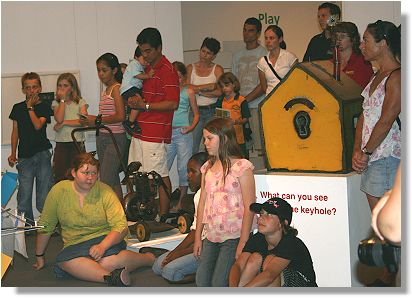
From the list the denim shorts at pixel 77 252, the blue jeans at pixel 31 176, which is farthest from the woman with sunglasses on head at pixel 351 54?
the blue jeans at pixel 31 176

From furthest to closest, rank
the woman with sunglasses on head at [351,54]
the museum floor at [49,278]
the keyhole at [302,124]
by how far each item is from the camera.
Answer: the museum floor at [49,278]
the woman with sunglasses on head at [351,54]
the keyhole at [302,124]

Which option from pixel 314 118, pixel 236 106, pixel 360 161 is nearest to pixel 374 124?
pixel 360 161

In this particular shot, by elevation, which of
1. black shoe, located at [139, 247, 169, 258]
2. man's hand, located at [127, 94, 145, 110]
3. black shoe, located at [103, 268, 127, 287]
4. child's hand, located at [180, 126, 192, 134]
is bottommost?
black shoe, located at [103, 268, 127, 287]

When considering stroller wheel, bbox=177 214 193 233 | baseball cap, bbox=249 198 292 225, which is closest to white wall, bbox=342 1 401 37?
baseball cap, bbox=249 198 292 225

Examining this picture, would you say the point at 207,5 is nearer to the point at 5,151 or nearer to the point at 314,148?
the point at 5,151

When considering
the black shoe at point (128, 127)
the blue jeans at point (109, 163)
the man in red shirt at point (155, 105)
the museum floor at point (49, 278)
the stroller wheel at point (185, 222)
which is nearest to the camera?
the museum floor at point (49, 278)

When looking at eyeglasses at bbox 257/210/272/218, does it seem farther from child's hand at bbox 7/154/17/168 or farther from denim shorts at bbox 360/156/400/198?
child's hand at bbox 7/154/17/168

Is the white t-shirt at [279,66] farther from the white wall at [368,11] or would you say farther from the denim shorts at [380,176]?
the denim shorts at [380,176]

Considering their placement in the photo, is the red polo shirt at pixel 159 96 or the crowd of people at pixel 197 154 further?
the red polo shirt at pixel 159 96

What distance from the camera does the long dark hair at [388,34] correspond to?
12.5ft

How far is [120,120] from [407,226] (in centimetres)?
383

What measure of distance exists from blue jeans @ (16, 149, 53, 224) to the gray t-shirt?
1.84 metres

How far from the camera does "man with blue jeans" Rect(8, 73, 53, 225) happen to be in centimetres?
606

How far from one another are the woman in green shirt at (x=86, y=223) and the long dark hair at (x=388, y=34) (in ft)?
5.70
